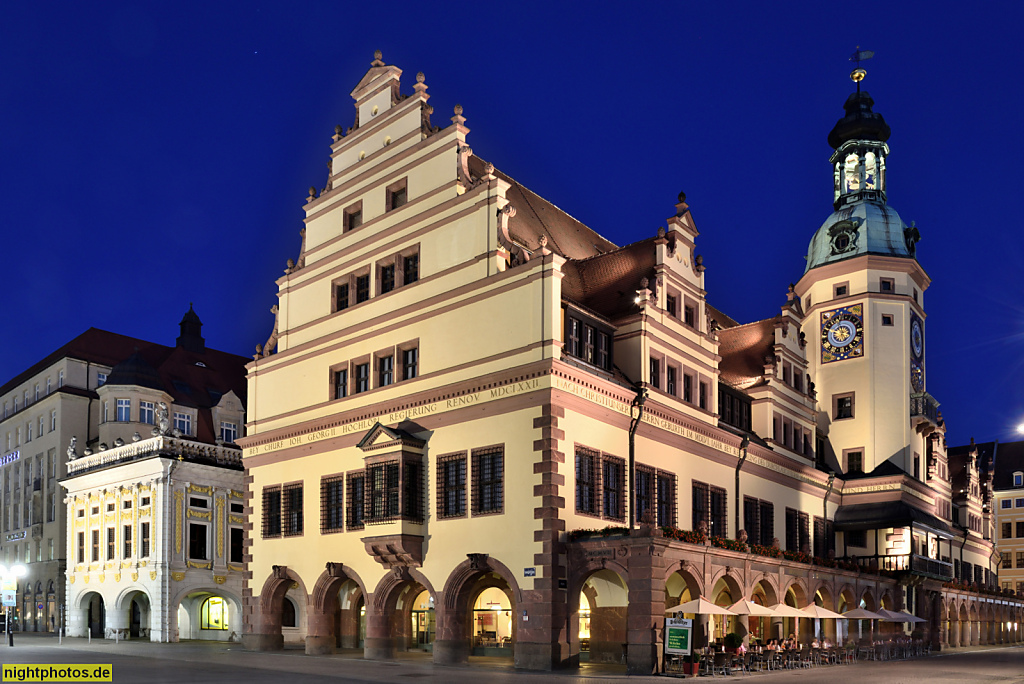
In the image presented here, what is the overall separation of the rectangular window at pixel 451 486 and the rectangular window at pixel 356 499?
4324 millimetres

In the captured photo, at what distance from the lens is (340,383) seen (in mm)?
44438

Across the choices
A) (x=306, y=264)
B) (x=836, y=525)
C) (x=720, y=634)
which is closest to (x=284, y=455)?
(x=306, y=264)

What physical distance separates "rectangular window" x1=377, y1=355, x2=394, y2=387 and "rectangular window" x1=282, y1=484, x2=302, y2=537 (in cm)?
668

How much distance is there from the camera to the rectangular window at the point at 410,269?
1651 inches

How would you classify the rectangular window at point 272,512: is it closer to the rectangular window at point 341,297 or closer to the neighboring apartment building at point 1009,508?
the rectangular window at point 341,297

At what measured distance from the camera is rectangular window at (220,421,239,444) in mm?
67125

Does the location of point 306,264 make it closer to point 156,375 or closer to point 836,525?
point 156,375

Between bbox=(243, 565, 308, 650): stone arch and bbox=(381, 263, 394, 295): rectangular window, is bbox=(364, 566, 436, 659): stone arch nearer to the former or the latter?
bbox=(243, 565, 308, 650): stone arch

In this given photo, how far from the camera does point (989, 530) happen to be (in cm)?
8519

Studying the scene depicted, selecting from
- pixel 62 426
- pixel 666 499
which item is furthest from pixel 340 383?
pixel 62 426

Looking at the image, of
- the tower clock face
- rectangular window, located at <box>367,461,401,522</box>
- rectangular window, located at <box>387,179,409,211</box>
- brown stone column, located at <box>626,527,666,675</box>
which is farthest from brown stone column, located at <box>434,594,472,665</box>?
the tower clock face

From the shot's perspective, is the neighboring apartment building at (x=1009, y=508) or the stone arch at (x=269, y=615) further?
the neighboring apartment building at (x=1009, y=508)

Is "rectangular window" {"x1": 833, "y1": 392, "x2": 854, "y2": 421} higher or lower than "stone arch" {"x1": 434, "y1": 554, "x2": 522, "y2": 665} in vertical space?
higher

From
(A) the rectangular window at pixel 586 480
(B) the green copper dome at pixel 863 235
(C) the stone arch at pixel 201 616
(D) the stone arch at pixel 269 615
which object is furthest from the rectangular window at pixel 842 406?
(C) the stone arch at pixel 201 616
